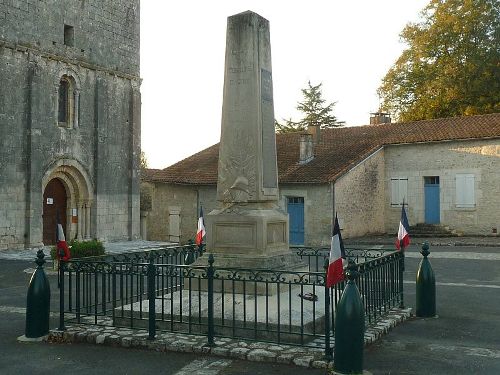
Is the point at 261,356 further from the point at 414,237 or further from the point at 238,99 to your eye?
the point at 414,237

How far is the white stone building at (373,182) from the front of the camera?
80.6ft

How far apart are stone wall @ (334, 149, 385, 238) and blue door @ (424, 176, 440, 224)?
2.08m

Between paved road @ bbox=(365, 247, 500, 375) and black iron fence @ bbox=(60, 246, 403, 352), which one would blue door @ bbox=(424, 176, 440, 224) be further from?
black iron fence @ bbox=(60, 246, 403, 352)

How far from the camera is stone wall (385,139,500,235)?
81.2 feet

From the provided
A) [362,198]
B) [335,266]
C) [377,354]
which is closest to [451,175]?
[362,198]

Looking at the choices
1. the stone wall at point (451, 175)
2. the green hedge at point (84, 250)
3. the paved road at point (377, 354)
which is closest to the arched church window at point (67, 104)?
the green hedge at point (84, 250)

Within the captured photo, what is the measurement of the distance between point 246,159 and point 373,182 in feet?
63.9

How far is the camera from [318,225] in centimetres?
2416

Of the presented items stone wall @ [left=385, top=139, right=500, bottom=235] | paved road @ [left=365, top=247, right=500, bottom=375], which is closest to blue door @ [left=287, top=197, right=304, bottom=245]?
stone wall @ [left=385, top=139, right=500, bottom=235]

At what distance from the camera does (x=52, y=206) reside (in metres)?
22.7

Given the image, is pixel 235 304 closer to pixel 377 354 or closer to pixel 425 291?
pixel 377 354

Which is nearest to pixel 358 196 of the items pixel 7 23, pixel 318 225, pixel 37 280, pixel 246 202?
pixel 318 225

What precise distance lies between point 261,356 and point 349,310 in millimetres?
1148

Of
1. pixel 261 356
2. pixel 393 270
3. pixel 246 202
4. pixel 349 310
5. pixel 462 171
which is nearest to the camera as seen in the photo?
pixel 349 310
